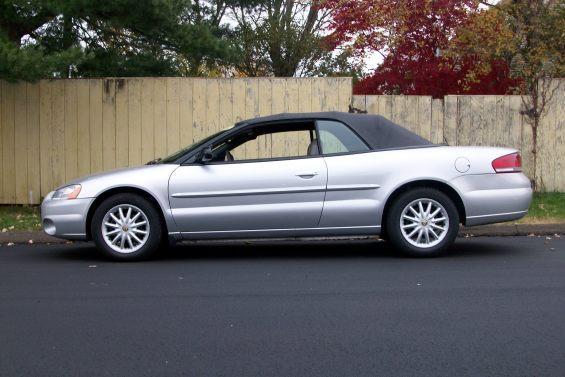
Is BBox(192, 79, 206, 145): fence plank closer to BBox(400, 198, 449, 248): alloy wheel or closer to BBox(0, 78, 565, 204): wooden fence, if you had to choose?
BBox(0, 78, 565, 204): wooden fence

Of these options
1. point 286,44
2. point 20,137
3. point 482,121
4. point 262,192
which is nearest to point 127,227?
point 262,192

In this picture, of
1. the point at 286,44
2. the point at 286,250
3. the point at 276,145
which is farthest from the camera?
the point at 286,44

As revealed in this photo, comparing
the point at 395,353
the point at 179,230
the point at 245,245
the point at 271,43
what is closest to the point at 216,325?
the point at 395,353

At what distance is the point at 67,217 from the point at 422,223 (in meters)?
3.48

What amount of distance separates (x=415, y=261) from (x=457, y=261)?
1.32ft

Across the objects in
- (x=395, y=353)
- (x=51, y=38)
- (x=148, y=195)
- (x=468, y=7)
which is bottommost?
(x=395, y=353)

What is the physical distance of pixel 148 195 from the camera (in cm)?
818

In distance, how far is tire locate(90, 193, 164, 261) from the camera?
26.6 ft

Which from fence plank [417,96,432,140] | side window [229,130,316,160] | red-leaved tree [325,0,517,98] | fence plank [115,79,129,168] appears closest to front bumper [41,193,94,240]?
side window [229,130,316,160]

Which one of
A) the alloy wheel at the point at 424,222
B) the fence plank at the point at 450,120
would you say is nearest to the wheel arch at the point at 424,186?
the alloy wheel at the point at 424,222

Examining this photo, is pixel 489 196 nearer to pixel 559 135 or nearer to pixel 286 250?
pixel 286 250

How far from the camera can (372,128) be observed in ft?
27.5

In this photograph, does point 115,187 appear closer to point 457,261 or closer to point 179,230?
point 179,230

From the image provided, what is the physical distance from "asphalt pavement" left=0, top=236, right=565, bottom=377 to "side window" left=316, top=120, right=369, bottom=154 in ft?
3.60
